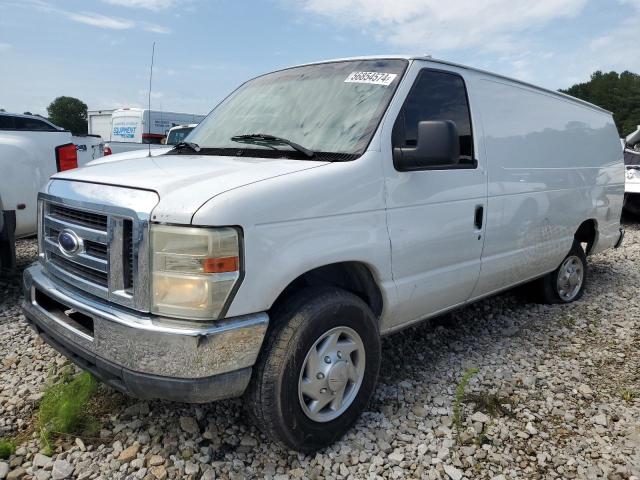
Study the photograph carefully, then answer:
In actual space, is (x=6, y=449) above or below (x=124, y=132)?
below

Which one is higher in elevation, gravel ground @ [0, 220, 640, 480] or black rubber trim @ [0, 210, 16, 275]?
black rubber trim @ [0, 210, 16, 275]

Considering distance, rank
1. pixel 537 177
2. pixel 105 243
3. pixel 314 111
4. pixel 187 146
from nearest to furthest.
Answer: pixel 105 243
pixel 314 111
pixel 187 146
pixel 537 177

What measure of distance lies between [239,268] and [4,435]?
5.68 feet

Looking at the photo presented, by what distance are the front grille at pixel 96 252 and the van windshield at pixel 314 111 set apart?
915mm

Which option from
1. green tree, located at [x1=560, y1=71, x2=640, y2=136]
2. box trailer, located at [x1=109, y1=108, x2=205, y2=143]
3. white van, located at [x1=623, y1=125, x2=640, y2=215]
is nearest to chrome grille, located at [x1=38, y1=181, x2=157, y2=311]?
white van, located at [x1=623, y1=125, x2=640, y2=215]

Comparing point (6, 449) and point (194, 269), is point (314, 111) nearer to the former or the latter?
point (194, 269)

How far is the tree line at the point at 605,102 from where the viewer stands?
48.5m

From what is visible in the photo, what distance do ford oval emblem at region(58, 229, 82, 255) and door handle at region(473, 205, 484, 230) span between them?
235cm

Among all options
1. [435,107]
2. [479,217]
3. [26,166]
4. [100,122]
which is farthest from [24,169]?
[100,122]

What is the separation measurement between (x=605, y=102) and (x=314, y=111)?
71.8 metres

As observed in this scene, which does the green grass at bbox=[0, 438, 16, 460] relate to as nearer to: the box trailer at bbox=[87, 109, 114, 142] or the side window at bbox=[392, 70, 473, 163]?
the side window at bbox=[392, 70, 473, 163]

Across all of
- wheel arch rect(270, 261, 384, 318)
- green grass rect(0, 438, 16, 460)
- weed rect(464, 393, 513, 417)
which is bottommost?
green grass rect(0, 438, 16, 460)

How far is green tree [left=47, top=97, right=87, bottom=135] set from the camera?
155 ft

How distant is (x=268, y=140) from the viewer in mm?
2861
